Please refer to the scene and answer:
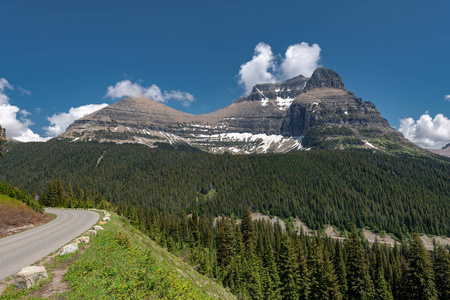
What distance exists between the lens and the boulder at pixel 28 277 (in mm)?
10527

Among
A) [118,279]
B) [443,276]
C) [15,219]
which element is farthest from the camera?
[443,276]

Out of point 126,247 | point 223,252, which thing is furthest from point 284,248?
point 126,247

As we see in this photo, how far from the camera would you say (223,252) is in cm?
6812

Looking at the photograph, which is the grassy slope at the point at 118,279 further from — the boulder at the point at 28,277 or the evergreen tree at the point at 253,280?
the evergreen tree at the point at 253,280

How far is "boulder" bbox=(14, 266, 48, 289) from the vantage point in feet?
34.5

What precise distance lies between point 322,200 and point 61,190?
178542 millimetres

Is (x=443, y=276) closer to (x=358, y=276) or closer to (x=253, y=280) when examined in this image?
(x=358, y=276)

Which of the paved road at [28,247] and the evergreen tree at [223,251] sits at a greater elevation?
the paved road at [28,247]

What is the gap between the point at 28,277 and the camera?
1073cm

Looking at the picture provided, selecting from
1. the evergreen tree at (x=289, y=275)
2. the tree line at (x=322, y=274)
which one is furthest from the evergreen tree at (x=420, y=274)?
the evergreen tree at (x=289, y=275)

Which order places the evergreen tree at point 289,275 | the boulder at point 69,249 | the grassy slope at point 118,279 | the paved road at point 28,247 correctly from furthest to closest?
the evergreen tree at point 289,275 → the boulder at point 69,249 → the paved road at point 28,247 → the grassy slope at point 118,279

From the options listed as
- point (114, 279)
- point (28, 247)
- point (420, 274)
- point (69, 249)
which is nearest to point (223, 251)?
point (420, 274)

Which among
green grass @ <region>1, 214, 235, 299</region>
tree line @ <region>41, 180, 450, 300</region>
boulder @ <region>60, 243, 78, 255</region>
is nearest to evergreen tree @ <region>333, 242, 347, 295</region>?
tree line @ <region>41, 180, 450, 300</region>

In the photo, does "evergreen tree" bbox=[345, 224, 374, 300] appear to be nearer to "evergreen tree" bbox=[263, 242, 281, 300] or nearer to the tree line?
the tree line
